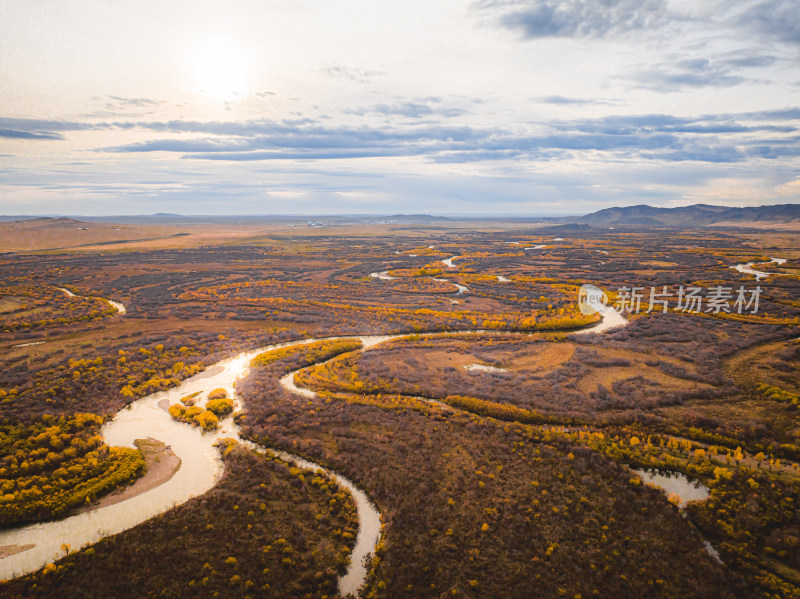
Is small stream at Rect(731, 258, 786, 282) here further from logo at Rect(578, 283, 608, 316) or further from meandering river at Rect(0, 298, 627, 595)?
meandering river at Rect(0, 298, 627, 595)

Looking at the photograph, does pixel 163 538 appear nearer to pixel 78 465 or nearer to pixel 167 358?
pixel 78 465

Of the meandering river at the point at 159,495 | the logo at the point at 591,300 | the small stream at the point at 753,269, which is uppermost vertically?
the small stream at the point at 753,269

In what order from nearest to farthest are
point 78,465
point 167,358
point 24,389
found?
point 78,465 < point 24,389 < point 167,358

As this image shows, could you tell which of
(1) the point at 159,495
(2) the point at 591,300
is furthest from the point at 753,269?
(1) the point at 159,495

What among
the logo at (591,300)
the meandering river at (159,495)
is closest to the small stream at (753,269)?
the logo at (591,300)

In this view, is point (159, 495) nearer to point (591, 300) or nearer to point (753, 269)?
point (591, 300)

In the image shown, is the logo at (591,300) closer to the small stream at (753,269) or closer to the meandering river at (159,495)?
the small stream at (753,269)

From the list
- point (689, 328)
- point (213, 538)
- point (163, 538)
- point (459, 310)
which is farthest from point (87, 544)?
point (689, 328)

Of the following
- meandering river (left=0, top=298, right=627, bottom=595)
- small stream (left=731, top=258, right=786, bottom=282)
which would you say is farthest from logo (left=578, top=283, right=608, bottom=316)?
meandering river (left=0, top=298, right=627, bottom=595)
